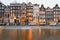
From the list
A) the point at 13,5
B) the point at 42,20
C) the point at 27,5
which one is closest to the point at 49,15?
the point at 42,20

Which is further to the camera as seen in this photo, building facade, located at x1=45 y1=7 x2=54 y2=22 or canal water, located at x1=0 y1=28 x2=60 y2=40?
building facade, located at x1=45 y1=7 x2=54 y2=22

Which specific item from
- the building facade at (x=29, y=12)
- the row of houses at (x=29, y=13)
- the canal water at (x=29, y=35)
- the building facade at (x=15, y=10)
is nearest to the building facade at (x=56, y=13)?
the row of houses at (x=29, y=13)

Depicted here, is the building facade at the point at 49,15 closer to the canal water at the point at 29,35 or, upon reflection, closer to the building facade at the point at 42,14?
the building facade at the point at 42,14

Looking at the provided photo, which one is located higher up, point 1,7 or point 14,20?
point 1,7

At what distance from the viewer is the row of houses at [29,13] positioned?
96312mm

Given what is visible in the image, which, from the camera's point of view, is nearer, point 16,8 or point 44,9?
point 16,8

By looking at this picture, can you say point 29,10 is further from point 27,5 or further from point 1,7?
point 1,7

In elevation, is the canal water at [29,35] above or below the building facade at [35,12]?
below

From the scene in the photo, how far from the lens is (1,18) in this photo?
9650 cm

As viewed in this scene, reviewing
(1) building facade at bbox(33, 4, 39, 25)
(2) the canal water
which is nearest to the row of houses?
(1) building facade at bbox(33, 4, 39, 25)

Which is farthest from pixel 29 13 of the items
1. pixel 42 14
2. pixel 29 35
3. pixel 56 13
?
pixel 29 35

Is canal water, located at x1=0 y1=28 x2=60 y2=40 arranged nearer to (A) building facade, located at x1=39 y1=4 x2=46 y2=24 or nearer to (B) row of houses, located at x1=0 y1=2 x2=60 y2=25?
(B) row of houses, located at x1=0 y1=2 x2=60 y2=25

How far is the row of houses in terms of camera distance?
96.3 metres

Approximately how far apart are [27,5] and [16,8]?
19.3 ft
